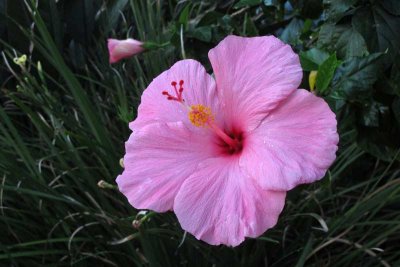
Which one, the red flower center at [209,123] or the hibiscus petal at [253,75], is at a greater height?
the hibiscus petal at [253,75]

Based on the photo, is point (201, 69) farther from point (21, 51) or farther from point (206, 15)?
point (21, 51)

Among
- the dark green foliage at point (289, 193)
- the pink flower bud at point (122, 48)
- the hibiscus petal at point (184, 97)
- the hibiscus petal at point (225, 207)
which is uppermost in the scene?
the hibiscus petal at point (184, 97)

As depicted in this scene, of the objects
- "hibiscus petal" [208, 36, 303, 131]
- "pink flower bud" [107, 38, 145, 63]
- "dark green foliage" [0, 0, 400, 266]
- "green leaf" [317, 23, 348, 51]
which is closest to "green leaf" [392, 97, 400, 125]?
"dark green foliage" [0, 0, 400, 266]

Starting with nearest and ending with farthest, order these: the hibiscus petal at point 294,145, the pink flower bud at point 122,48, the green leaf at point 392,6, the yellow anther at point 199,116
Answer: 1. the hibiscus petal at point 294,145
2. the yellow anther at point 199,116
3. the green leaf at point 392,6
4. the pink flower bud at point 122,48

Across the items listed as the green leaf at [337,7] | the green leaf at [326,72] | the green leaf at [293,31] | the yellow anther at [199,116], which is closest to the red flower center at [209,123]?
the yellow anther at [199,116]

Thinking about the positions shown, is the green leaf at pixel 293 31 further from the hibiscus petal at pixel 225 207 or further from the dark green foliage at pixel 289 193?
the hibiscus petal at pixel 225 207

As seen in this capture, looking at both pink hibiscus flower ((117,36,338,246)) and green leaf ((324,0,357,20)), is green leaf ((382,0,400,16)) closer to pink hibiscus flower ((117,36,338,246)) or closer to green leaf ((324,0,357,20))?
green leaf ((324,0,357,20))
